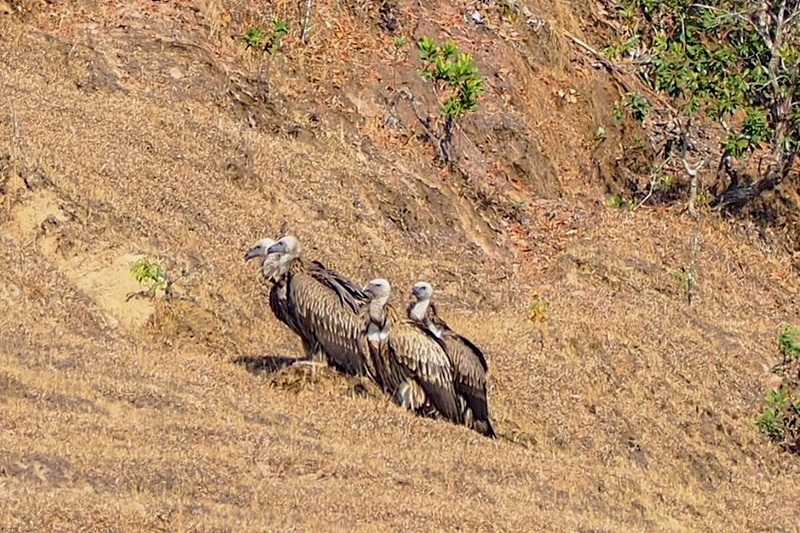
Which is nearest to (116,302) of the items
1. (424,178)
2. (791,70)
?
(424,178)

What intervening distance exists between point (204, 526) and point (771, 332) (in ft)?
60.2

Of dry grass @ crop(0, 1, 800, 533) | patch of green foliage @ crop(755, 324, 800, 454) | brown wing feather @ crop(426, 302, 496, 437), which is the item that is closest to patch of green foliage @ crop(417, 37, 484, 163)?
dry grass @ crop(0, 1, 800, 533)

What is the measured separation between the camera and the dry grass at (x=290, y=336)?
45.2 feet

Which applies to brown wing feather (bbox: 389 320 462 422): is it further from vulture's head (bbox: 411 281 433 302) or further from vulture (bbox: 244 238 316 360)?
vulture (bbox: 244 238 316 360)

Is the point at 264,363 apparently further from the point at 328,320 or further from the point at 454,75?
the point at 454,75

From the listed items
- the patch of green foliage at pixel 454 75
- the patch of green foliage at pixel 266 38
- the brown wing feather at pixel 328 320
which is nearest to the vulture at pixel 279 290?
the brown wing feather at pixel 328 320

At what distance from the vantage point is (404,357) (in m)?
16.7

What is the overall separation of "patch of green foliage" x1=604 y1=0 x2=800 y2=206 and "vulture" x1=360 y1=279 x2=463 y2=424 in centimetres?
1755

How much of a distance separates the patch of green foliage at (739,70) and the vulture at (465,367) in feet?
55.9

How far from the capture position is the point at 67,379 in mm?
15250

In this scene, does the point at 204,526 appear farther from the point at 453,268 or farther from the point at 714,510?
the point at 453,268

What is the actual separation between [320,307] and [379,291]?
71cm

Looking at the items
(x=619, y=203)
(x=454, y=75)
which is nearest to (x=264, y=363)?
(x=454, y=75)

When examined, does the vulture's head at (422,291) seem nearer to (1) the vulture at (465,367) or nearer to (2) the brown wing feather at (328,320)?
(1) the vulture at (465,367)
